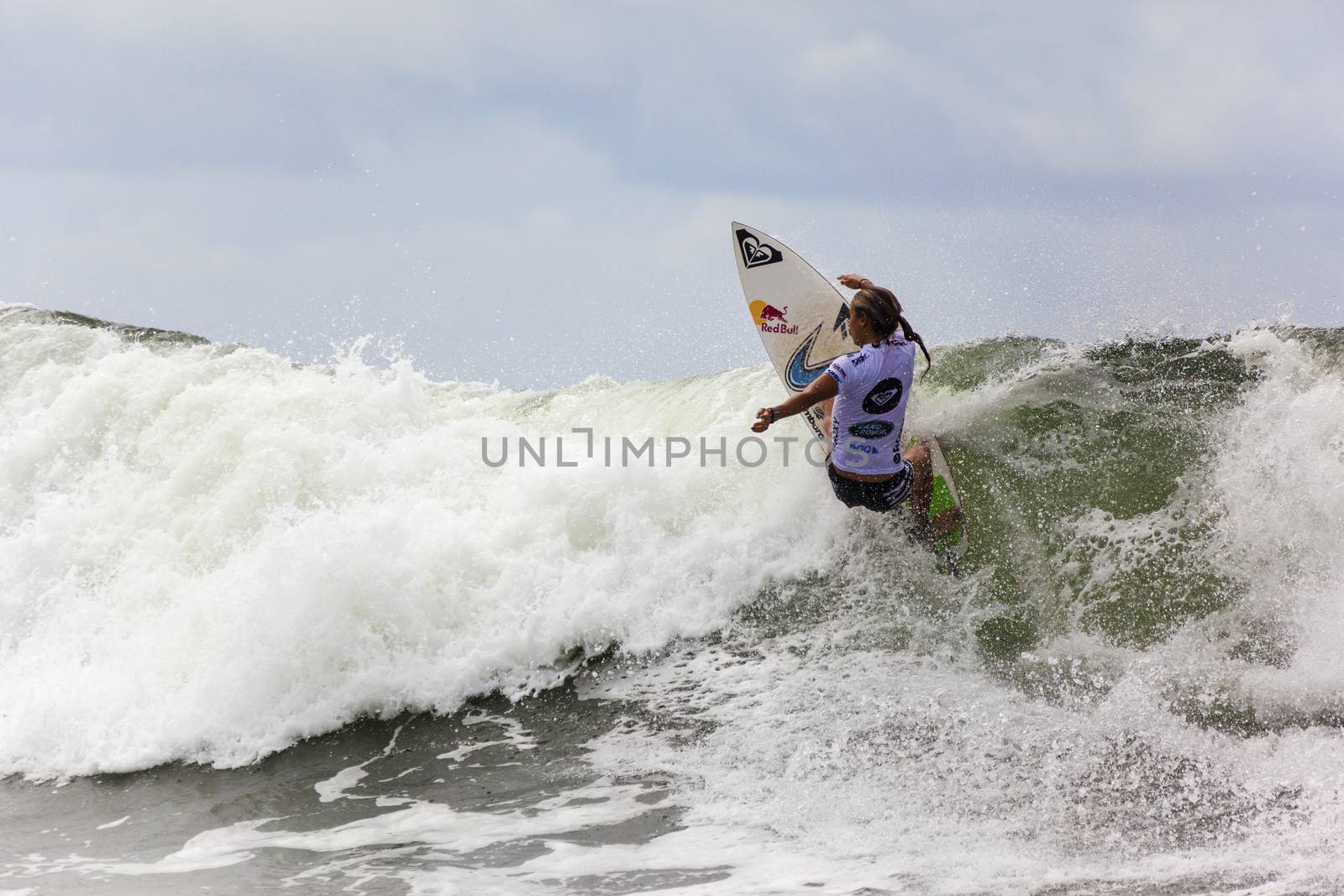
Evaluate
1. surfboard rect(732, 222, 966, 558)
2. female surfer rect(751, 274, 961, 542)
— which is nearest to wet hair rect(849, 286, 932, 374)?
female surfer rect(751, 274, 961, 542)

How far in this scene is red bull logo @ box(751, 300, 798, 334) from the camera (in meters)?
6.92

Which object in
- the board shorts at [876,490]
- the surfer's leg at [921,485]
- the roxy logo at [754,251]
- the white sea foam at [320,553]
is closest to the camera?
the board shorts at [876,490]

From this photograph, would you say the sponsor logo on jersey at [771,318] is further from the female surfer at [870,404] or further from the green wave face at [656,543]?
the female surfer at [870,404]

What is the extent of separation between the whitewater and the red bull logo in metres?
1.00

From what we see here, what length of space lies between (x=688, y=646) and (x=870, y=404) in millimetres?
1885

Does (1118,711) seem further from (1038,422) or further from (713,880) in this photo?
(1038,422)

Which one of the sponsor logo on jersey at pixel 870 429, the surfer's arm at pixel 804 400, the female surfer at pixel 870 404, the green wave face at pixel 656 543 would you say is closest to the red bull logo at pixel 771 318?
the green wave face at pixel 656 543

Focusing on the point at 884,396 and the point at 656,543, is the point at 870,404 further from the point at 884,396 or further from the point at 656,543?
the point at 656,543

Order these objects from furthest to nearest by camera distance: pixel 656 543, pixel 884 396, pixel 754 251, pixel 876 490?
pixel 754 251 < pixel 656 543 < pixel 876 490 < pixel 884 396

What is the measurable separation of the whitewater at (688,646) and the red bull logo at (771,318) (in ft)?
3.28

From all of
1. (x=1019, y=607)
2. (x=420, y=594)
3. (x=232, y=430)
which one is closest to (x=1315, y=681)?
(x=1019, y=607)

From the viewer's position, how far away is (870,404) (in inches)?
206

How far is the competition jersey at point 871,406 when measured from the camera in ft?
16.8

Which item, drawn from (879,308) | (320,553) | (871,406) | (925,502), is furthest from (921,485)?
(320,553)
